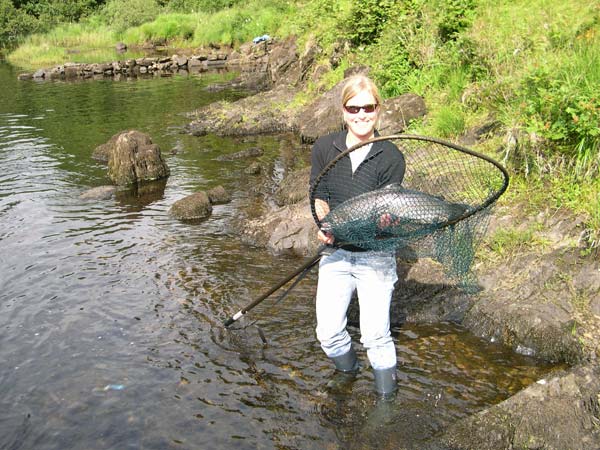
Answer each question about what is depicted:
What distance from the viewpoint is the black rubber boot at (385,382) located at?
4773mm

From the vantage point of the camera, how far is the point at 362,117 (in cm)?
408

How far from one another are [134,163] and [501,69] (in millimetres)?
8056

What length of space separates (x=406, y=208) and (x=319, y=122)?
11042 mm

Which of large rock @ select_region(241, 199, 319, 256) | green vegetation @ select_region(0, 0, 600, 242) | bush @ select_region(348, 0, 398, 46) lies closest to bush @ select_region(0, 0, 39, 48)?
green vegetation @ select_region(0, 0, 600, 242)

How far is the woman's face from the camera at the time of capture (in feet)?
13.2

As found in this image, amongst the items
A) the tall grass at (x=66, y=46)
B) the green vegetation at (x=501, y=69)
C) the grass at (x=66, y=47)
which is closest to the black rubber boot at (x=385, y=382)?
the green vegetation at (x=501, y=69)

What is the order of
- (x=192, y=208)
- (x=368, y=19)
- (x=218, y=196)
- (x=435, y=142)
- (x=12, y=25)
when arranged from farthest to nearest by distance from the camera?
(x=12, y=25) → (x=368, y=19) → (x=218, y=196) → (x=192, y=208) → (x=435, y=142)

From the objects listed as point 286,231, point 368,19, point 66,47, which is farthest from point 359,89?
point 66,47

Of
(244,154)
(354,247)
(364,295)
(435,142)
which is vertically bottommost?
(244,154)

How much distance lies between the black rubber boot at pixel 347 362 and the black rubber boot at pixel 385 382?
0.36 metres

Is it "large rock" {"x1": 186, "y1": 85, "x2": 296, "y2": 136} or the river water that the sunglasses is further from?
"large rock" {"x1": 186, "y1": 85, "x2": 296, "y2": 136}

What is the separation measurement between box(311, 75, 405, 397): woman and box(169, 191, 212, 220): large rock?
6.12 meters

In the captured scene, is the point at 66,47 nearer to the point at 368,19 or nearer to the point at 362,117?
the point at 368,19

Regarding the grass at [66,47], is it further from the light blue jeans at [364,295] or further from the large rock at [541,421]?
the large rock at [541,421]
